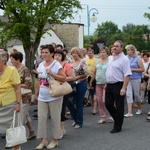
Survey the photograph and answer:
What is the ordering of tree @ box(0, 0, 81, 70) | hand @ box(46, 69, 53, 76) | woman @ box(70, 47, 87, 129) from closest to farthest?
hand @ box(46, 69, 53, 76)
woman @ box(70, 47, 87, 129)
tree @ box(0, 0, 81, 70)

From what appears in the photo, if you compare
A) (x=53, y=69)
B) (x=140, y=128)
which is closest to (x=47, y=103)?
(x=53, y=69)

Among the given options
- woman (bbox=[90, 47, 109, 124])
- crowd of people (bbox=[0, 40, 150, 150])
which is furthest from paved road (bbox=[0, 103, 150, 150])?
woman (bbox=[90, 47, 109, 124])

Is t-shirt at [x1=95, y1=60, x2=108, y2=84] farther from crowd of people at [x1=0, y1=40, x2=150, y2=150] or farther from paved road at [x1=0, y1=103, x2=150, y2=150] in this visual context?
paved road at [x1=0, y1=103, x2=150, y2=150]

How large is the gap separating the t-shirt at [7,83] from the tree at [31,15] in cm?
663

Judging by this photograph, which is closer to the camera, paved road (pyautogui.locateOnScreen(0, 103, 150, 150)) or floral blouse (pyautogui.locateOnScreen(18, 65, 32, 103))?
paved road (pyautogui.locateOnScreen(0, 103, 150, 150))

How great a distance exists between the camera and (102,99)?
8.27m

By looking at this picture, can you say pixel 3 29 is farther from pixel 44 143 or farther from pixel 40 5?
pixel 44 143

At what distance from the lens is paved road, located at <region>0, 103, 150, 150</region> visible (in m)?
6.21

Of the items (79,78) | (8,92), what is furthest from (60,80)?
(79,78)

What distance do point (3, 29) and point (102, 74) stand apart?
6404 mm

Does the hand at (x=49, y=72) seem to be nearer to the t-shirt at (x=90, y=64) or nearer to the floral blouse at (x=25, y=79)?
the floral blouse at (x=25, y=79)

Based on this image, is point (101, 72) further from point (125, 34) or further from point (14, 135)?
point (125, 34)

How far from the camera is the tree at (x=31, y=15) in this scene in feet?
40.0

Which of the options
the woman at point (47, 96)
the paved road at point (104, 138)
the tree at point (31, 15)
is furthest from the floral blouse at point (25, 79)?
the tree at point (31, 15)
